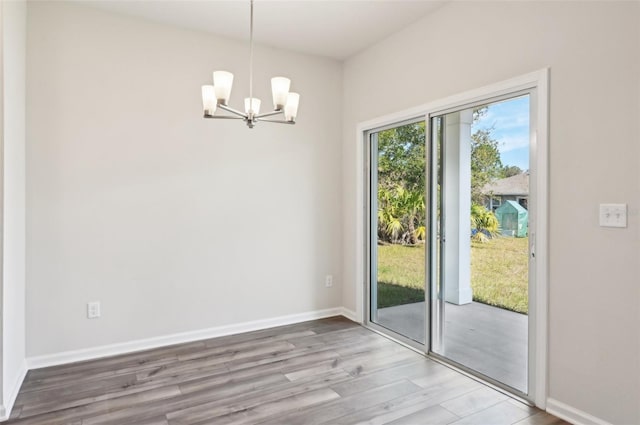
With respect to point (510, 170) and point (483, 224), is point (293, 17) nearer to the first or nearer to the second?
point (510, 170)

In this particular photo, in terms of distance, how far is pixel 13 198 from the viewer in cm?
251

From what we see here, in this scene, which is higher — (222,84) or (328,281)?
(222,84)

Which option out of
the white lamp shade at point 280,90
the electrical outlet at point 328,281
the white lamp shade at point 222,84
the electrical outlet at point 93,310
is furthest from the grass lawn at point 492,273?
→ the electrical outlet at point 93,310

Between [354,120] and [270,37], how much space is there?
1170 mm

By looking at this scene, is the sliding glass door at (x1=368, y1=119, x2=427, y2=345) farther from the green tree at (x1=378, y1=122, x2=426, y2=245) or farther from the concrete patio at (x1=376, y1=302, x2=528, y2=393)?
the concrete patio at (x1=376, y1=302, x2=528, y2=393)

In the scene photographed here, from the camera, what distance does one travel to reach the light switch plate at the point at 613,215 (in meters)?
2.00

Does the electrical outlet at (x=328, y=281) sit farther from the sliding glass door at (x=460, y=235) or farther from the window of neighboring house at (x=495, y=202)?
the window of neighboring house at (x=495, y=202)

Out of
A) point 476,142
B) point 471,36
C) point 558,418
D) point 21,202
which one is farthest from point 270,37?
point 558,418

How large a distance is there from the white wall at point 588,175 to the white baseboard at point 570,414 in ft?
0.09

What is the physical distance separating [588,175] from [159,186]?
3151mm

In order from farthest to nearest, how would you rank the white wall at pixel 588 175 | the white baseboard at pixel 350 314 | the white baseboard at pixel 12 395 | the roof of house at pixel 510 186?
the white baseboard at pixel 350 314, the roof of house at pixel 510 186, the white baseboard at pixel 12 395, the white wall at pixel 588 175

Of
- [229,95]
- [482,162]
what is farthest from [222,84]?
[482,162]

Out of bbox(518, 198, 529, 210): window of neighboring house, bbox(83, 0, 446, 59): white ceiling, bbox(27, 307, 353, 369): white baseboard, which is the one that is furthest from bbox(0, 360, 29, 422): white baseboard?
bbox(518, 198, 529, 210): window of neighboring house

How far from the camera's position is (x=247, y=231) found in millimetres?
3760
